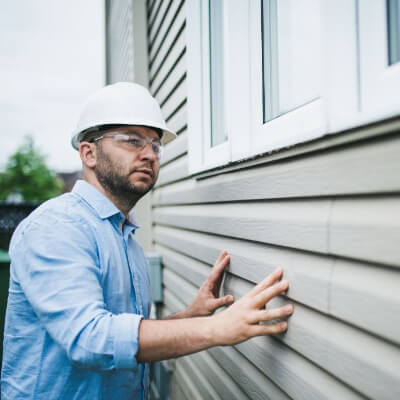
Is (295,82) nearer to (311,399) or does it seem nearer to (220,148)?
(220,148)

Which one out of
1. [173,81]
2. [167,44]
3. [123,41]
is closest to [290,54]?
[173,81]

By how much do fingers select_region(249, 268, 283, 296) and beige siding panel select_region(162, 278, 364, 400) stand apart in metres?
0.26

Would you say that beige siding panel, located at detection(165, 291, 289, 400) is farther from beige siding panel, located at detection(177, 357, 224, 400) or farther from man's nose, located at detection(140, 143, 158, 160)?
man's nose, located at detection(140, 143, 158, 160)

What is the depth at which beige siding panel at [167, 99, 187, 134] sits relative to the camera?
3214mm

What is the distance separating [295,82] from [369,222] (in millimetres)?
753

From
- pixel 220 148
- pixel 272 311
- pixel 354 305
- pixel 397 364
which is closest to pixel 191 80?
pixel 220 148

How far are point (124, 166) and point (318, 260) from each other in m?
1.15

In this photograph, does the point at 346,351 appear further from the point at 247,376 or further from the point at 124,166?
the point at 124,166

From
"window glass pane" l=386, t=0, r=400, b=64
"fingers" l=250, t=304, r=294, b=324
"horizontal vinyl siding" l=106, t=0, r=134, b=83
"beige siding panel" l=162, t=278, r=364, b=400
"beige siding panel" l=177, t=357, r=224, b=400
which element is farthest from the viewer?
"horizontal vinyl siding" l=106, t=0, r=134, b=83

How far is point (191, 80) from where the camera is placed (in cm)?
286

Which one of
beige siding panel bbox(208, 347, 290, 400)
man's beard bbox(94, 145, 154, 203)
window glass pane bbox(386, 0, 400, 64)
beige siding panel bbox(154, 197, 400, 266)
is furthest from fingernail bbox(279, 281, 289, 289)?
man's beard bbox(94, 145, 154, 203)

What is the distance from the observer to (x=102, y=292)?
6.01 ft

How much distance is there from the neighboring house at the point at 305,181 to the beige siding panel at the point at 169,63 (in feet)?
→ 1.35

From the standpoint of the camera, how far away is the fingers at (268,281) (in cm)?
153
